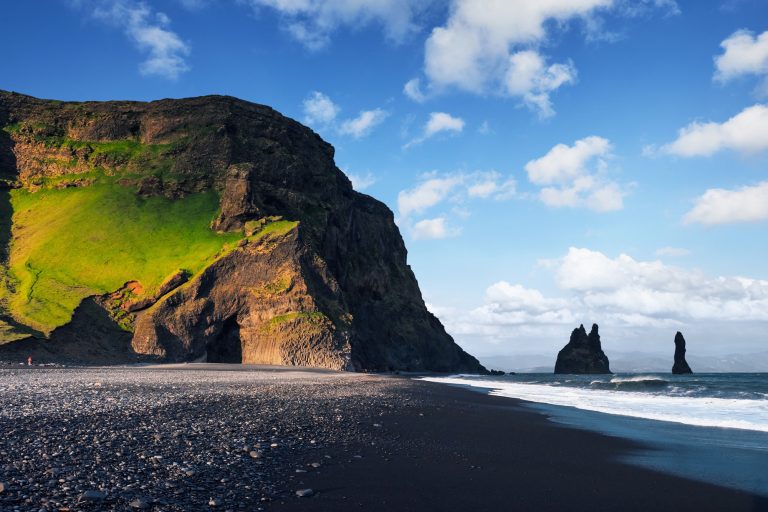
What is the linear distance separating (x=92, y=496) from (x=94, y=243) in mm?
77199

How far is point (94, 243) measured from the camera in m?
72.8

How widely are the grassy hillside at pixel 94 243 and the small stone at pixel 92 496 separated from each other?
2166 inches

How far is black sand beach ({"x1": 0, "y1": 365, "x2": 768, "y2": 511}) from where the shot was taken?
23.9ft

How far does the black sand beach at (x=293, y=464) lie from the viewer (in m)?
7.27

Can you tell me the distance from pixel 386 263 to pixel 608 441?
99179mm

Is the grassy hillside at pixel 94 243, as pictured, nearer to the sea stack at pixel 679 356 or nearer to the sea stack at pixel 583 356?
the sea stack at pixel 583 356

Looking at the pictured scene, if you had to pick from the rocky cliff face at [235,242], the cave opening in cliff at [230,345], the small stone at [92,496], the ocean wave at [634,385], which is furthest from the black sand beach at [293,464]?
the cave opening in cliff at [230,345]

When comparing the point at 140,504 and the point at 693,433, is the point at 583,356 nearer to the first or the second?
the point at 693,433

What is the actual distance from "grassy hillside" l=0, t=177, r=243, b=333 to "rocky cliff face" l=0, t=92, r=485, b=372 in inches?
23.4

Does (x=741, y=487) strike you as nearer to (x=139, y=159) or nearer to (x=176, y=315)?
(x=176, y=315)

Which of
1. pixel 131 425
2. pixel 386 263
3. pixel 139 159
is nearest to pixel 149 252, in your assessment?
pixel 139 159

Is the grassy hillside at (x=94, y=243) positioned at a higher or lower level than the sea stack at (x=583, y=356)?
higher

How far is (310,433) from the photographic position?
12648 mm

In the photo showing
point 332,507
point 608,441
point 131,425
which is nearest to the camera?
point 332,507
